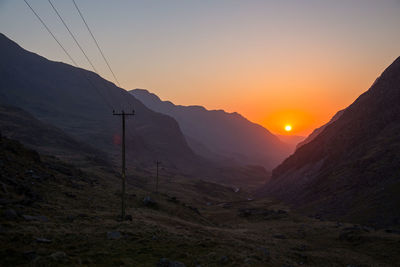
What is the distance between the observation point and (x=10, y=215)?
21875 millimetres

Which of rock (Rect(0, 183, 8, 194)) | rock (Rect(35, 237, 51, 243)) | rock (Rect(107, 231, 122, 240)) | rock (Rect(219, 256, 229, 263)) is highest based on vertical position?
rock (Rect(0, 183, 8, 194))

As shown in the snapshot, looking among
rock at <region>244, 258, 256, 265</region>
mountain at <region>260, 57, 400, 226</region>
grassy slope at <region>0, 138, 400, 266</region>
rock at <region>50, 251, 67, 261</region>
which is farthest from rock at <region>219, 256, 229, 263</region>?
mountain at <region>260, 57, 400, 226</region>

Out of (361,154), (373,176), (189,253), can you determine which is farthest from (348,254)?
(361,154)

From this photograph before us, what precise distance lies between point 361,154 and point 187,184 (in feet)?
205

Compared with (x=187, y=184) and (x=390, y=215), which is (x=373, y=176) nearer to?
(x=390, y=215)

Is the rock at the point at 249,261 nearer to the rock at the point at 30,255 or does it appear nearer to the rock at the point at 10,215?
the rock at the point at 30,255

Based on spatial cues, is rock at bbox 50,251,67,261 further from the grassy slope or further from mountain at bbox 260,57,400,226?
mountain at bbox 260,57,400,226

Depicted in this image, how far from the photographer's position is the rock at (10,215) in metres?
21.6

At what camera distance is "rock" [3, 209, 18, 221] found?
2163 centimetres

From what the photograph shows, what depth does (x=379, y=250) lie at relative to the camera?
3250 centimetres

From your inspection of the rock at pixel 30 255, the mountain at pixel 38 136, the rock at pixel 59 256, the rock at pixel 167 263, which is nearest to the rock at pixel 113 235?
the rock at pixel 59 256

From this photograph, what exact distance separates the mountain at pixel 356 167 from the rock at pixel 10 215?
49499 mm

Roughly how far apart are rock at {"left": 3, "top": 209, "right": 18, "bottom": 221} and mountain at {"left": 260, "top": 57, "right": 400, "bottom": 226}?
162 ft

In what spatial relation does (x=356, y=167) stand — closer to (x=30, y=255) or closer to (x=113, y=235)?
(x=113, y=235)
